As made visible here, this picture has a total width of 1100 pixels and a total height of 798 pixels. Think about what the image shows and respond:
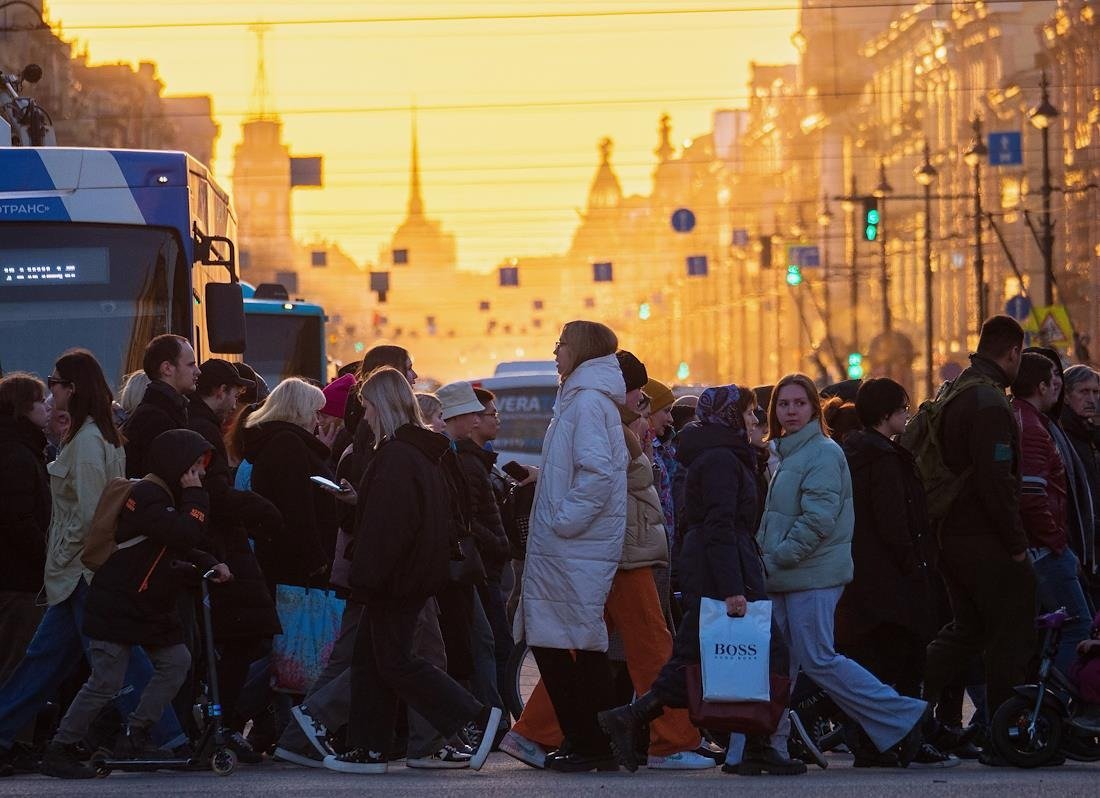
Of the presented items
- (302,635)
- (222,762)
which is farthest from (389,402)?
(222,762)

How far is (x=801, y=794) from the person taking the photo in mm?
9289

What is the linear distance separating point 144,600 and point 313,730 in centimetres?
108

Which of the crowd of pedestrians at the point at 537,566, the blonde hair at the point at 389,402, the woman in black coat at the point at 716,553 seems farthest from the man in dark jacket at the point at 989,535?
the blonde hair at the point at 389,402

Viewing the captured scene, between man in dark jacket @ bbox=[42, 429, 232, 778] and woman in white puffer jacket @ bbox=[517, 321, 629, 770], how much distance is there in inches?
56.7

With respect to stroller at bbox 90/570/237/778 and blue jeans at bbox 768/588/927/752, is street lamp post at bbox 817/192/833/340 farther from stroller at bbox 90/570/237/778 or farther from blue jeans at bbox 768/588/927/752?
stroller at bbox 90/570/237/778

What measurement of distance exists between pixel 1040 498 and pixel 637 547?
2.19m

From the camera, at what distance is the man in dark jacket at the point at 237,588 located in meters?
10.5

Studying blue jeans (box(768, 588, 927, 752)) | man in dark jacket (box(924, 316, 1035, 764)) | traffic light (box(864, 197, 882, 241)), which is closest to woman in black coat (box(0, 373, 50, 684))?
blue jeans (box(768, 588, 927, 752))

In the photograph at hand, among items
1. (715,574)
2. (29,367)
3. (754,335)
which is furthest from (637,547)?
(754,335)

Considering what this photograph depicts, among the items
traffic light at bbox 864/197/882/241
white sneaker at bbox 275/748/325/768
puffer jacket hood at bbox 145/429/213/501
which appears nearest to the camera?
puffer jacket hood at bbox 145/429/213/501

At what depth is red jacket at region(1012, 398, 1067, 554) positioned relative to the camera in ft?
37.1

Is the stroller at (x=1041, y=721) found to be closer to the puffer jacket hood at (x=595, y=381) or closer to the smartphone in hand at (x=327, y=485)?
the puffer jacket hood at (x=595, y=381)

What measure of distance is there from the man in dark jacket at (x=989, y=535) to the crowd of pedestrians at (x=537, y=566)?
0.04 feet

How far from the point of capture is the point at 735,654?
9.94m
